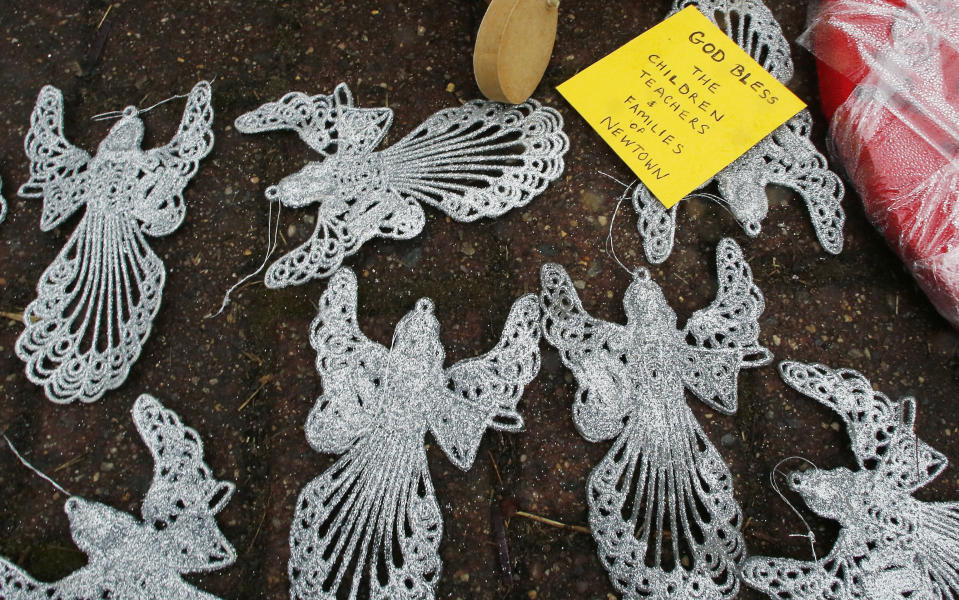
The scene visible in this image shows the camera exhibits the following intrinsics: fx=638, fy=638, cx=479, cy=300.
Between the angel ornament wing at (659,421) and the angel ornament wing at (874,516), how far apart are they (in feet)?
0.24

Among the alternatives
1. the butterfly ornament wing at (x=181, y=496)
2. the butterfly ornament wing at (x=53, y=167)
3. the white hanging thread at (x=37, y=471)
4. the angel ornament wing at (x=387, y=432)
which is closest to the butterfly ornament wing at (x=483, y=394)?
the angel ornament wing at (x=387, y=432)

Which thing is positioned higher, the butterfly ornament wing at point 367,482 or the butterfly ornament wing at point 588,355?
the butterfly ornament wing at point 588,355

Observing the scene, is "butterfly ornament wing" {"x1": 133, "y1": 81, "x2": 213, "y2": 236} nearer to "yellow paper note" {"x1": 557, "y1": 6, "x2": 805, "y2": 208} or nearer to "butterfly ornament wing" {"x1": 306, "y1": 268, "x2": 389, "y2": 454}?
"butterfly ornament wing" {"x1": 306, "y1": 268, "x2": 389, "y2": 454}

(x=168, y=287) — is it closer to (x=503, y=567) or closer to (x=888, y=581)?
(x=503, y=567)

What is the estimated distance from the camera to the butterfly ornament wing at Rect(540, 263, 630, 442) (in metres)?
0.89

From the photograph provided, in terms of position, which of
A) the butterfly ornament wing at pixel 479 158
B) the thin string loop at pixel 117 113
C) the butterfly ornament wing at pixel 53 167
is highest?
the butterfly ornament wing at pixel 479 158

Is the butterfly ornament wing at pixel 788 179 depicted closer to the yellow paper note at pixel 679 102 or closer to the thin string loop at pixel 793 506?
A: the yellow paper note at pixel 679 102

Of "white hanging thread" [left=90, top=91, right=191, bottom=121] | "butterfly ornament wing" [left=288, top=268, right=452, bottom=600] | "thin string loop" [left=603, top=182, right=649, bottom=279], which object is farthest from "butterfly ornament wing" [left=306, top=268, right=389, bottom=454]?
"white hanging thread" [left=90, top=91, right=191, bottom=121]

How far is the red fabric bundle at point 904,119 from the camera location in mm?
919

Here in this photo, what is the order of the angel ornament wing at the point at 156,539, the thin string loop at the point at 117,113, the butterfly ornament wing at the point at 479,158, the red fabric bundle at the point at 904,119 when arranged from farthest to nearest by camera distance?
the thin string loop at the point at 117,113 → the butterfly ornament wing at the point at 479,158 → the red fabric bundle at the point at 904,119 → the angel ornament wing at the point at 156,539

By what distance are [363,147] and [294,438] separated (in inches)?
18.7

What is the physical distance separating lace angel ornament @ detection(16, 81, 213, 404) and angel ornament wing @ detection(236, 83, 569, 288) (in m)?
0.15

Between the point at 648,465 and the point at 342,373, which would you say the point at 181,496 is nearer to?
the point at 342,373

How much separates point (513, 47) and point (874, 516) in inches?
32.6
